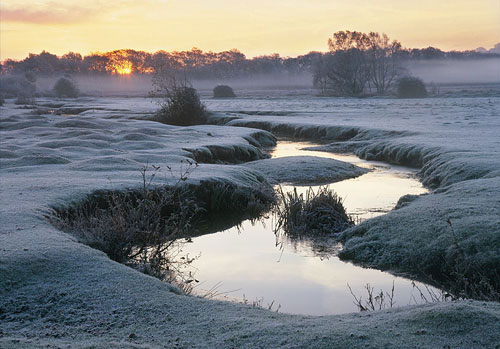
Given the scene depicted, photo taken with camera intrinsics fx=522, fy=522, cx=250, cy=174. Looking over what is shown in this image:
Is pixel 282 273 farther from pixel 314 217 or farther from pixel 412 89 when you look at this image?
pixel 412 89

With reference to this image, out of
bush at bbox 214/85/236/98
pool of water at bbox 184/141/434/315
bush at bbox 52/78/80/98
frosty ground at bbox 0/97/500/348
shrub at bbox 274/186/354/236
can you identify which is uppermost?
bush at bbox 52/78/80/98

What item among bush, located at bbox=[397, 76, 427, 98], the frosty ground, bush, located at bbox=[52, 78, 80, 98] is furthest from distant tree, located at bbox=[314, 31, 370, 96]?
the frosty ground

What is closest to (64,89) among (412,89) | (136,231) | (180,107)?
(412,89)

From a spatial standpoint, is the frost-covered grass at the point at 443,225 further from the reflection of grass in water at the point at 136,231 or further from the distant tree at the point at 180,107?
the distant tree at the point at 180,107

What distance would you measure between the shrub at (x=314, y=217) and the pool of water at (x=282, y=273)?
0.36 metres

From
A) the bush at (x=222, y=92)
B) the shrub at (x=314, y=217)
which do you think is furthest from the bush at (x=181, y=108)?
the bush at (x=222, y=92)

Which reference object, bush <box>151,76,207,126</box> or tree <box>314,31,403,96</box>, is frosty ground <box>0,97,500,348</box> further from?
tree <box>314,31,403,96</box>

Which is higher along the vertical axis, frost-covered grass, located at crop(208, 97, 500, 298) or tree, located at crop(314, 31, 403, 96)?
tree, located at crop(314, 31, 403, 96)

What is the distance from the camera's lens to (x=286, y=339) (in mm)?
3855

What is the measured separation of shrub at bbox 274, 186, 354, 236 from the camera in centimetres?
975

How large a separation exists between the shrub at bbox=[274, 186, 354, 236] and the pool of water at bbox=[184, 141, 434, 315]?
0.36 metres

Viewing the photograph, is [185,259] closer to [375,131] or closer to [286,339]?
[286,339]

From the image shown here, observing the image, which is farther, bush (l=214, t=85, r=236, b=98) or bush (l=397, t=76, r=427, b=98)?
bush (l=214, t=85, r=236, b=98)

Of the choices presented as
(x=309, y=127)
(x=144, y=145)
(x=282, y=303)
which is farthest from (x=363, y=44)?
(x=282, y=303)
